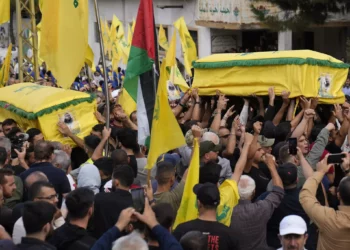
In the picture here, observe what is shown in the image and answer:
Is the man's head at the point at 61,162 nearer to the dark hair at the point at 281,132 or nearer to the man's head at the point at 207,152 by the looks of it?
the man's head at the point at 207,152

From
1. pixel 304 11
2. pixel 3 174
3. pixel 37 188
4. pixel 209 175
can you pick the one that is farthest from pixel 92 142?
pixel 304 11

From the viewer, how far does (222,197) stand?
7145mm

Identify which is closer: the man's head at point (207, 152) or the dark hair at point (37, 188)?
the dark hair at point (37, 188)

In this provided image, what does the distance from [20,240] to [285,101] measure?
653 cm

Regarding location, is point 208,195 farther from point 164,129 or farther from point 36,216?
point 164,129

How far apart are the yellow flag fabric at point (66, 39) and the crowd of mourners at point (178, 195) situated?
770mm

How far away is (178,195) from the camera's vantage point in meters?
7.52

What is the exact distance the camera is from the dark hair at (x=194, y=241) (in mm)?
5883

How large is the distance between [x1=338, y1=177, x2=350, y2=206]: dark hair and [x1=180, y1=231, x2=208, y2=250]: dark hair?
1.06 meters

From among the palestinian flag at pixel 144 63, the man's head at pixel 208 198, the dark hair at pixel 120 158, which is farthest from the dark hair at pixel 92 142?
the man's head at pixel 208 198

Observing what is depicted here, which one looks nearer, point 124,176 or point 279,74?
point 124,176

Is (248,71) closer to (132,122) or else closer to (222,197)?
(132,122)

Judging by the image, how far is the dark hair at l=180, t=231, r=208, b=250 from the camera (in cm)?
588

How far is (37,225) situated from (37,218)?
0.14 feet
